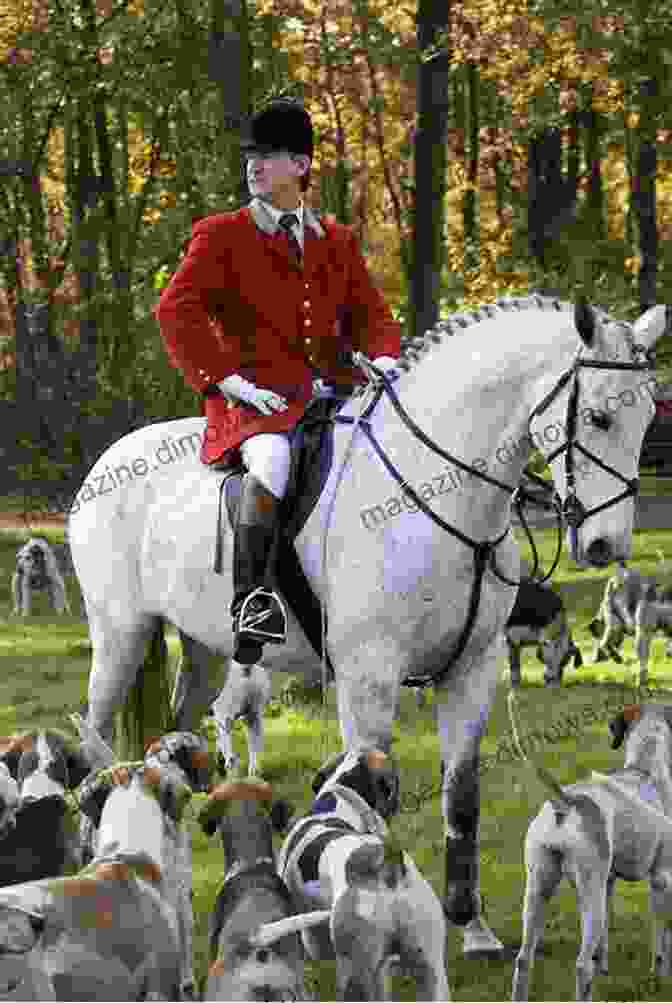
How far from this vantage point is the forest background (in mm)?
18656

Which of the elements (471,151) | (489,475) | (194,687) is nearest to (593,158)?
(471,151)

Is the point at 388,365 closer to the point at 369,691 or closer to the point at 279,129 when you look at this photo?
the point at 279,129

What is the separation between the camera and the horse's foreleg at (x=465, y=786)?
769 centimetres

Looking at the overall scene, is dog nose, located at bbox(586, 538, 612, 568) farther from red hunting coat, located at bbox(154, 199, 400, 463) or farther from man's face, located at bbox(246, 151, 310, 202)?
man's face, located at bbox(246, 151, 310, 202)

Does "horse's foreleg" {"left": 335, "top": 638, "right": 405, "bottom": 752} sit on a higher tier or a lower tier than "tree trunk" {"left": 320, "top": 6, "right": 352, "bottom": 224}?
lower

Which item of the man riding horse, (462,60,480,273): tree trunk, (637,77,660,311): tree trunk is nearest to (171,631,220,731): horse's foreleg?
the man riding horse

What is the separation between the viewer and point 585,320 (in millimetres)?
7000

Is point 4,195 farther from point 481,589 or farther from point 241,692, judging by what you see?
point 481,589

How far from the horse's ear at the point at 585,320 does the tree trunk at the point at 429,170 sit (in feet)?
35.2

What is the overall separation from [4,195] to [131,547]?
23972 millimetres

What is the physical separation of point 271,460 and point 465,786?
5.01 feet

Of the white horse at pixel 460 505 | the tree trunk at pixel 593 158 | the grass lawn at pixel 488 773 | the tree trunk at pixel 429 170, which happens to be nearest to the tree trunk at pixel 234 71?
the tree trunk at pixel 429 170

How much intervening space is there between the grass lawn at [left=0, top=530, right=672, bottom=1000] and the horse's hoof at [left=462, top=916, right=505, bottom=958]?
0.17ft

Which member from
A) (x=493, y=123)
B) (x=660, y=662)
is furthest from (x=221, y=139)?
(x=493, y=123)
